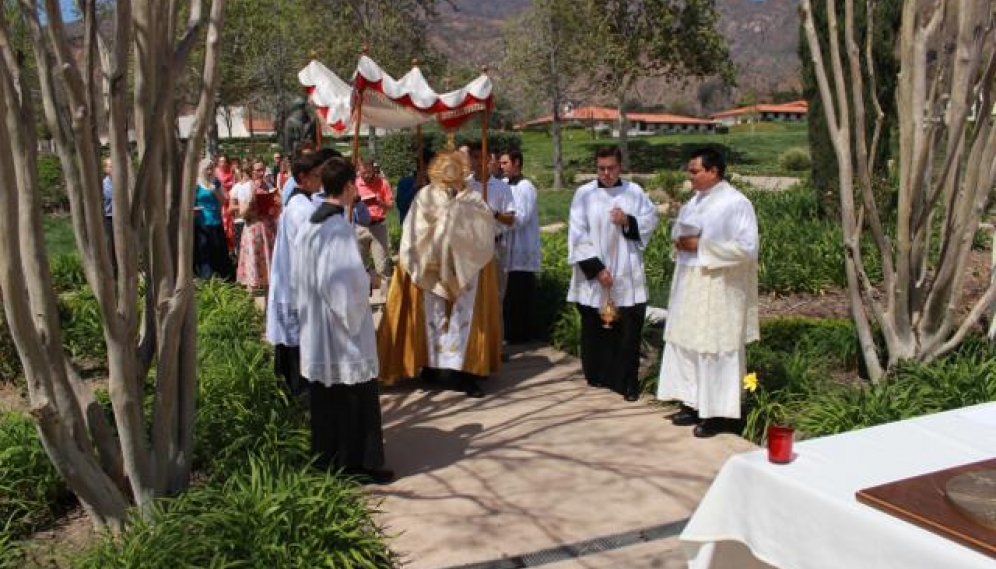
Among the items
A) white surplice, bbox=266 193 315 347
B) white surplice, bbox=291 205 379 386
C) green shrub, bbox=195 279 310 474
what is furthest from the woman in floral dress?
white surplice, bbox=291 205 379 386

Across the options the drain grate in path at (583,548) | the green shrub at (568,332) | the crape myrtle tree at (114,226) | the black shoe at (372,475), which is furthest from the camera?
the green shrub at (568,332)

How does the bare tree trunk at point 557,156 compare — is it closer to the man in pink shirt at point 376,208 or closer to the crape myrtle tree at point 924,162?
the man in pink shirt at point 376,208

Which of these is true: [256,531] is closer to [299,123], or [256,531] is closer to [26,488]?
[26,488]

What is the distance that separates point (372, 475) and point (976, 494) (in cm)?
326

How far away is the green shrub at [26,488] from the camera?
177 inches

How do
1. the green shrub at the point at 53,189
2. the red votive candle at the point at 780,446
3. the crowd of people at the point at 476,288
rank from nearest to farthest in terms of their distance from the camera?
the red votive candle at the point at 780,446 → the crowd of people at the point at 476,288 → the green shrub at the point at 53,189

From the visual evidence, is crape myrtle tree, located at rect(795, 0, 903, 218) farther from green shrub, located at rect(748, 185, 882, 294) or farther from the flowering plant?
the flowering plant

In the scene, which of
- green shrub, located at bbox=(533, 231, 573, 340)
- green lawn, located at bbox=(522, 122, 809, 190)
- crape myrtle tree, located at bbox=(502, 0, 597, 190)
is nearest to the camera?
green shrub, located at bbox=(533, 231, 573, 340)

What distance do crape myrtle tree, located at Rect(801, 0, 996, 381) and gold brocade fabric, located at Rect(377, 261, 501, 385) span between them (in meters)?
2.48

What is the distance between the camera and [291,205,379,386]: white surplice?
4754 millimetres

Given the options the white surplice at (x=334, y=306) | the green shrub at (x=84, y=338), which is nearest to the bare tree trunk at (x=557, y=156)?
the green shrub at (x=84, y=338)

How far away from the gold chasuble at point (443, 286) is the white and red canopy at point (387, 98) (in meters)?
0.66

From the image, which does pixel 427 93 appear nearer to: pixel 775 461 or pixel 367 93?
pixel 367 93

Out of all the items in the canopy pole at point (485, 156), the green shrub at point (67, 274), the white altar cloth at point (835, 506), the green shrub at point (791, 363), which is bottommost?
the green shrub at point (791, 363)
